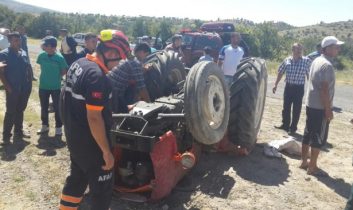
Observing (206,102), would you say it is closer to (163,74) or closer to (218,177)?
(218,177)

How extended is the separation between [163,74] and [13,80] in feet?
8.40

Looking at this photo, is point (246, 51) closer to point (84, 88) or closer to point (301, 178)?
point (301, 178)

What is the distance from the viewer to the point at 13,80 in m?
6.47

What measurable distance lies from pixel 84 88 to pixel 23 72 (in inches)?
156

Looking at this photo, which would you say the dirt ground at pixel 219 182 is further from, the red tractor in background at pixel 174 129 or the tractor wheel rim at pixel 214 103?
the tractor wheel rim at pixel 214 103

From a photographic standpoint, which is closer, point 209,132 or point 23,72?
point 209,132

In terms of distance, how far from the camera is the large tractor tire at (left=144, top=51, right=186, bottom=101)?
5.71m

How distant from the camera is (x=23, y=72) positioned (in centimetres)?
658

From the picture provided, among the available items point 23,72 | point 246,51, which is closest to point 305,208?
point 23,72

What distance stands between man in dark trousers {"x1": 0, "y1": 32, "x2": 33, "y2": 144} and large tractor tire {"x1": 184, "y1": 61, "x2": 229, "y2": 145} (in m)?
3.50

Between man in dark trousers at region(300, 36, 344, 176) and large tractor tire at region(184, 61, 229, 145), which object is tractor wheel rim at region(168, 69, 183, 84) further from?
man in dark trousers at region(300, 36, 344, 176)

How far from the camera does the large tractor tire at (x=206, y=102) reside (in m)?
4.16

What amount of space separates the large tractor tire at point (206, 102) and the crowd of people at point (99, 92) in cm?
73

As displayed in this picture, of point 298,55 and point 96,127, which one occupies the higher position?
point 298,55
